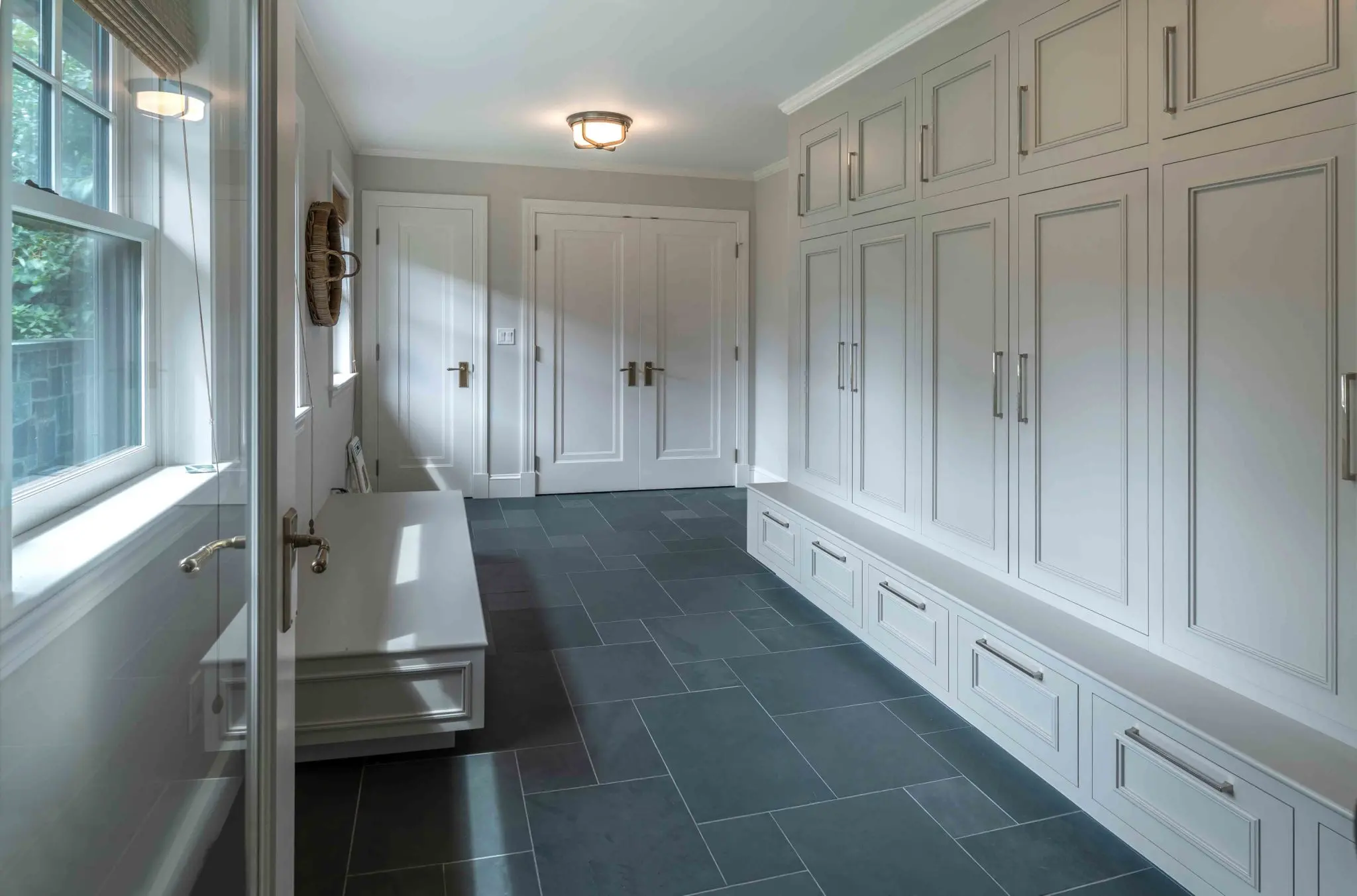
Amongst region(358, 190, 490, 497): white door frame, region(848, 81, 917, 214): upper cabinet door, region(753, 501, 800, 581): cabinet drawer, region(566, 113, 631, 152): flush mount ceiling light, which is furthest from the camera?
region(358, 190, 490, 497): white door frame

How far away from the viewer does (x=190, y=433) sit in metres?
0.96

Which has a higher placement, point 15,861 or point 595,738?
point 15,861

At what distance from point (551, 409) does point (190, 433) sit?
534cm

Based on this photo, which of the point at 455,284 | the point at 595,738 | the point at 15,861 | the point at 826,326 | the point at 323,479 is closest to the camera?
the point at 15,861

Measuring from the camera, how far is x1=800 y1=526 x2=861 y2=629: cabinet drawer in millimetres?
3424

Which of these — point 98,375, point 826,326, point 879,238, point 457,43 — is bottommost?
point 98,375

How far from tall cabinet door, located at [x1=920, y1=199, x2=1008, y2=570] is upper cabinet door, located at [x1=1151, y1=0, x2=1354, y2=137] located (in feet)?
2.28

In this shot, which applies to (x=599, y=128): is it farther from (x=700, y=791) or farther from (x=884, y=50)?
(x=700, y=791)

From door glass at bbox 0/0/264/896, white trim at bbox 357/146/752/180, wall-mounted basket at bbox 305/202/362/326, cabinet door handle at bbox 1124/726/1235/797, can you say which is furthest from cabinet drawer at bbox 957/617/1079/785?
white trim at bbox 357/146/752/180

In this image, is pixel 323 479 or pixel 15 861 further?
pixel 323 479

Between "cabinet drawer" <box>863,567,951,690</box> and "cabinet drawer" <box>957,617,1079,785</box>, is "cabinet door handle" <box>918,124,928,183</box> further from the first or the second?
"cabinet drawer" <box>957,617,1079,785</box>

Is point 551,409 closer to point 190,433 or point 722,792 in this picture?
point 722,792

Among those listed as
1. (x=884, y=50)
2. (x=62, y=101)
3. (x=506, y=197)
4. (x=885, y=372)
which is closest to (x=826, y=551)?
(x=885, y=372)

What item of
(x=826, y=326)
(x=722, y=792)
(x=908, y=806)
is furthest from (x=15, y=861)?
(x=826, y=326)
